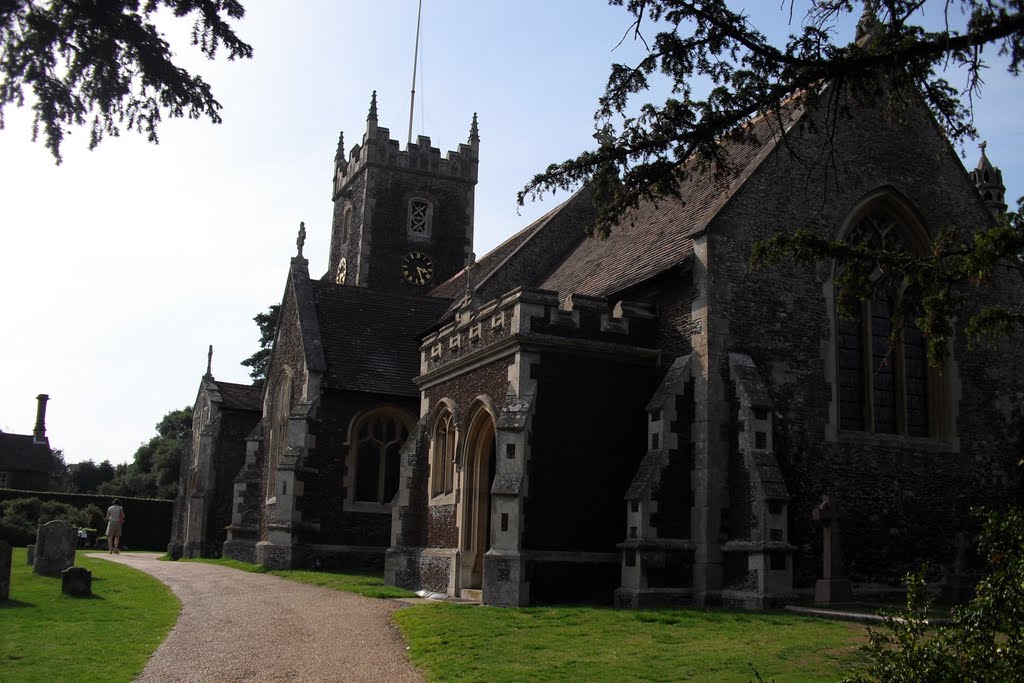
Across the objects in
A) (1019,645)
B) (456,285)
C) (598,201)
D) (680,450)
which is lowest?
(1019,645)

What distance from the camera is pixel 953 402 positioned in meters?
17.9

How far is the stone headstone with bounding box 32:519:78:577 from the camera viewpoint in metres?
18.1

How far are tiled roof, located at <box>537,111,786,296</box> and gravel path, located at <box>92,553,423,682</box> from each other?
726 centimetres

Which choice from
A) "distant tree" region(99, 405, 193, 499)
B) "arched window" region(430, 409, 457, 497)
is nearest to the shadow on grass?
"arched window" region(430, 409, 457, 497)

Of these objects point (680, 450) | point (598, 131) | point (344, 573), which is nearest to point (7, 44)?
point (598, 131)

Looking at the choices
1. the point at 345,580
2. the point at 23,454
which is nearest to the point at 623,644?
the point at 345,580

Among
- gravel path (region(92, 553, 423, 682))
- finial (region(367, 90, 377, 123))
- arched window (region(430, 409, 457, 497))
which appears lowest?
gravel path (region(92, 553, 423, 682))

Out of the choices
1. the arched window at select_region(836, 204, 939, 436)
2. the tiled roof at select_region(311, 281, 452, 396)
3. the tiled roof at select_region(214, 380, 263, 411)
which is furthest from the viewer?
the tiled roof at select_region(214, 380, 263, 411)

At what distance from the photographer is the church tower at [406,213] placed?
37.0 m

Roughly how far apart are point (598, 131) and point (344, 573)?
16.0 metres

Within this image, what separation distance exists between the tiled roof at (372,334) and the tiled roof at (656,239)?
17.0ft

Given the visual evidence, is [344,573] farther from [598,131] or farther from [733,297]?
[598,131]

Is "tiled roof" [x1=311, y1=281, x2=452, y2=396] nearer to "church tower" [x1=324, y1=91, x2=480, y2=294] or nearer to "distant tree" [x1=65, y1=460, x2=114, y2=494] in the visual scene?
"church tower" [x1=324, y1=91, x2=480, y2=294]

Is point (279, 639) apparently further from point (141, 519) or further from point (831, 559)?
point (141, 519)
